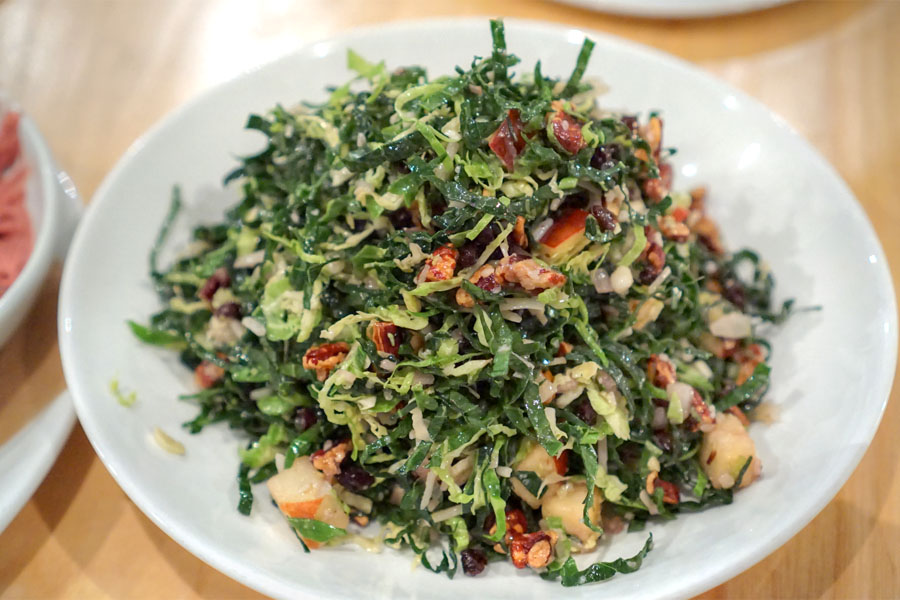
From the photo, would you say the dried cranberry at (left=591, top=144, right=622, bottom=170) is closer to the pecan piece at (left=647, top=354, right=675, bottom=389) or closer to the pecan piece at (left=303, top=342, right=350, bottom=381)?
the pecan piece at (left=647, top=354, right=675, bottom=389)

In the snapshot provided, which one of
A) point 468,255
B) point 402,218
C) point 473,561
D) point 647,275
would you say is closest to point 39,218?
point 402,218

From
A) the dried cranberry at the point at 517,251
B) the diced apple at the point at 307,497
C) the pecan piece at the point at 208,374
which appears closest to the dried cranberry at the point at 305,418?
the diced apple at the point at 307,497

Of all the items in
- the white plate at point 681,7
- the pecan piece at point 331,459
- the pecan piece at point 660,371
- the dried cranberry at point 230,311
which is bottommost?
the pecan piece at point 331,459

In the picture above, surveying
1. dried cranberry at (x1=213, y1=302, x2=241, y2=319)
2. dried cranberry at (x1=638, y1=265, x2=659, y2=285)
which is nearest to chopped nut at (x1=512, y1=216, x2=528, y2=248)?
dried cranberry at (x1=638, y1=265, x2=659, y2=285)

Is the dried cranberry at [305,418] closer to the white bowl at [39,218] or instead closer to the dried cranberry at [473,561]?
the dried cranberry at [473,561]

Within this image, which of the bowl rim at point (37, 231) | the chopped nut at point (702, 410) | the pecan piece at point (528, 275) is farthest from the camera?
the bowl rim at point (37, 231)

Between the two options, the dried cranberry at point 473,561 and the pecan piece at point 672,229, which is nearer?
the dried cranberry at point 473,561

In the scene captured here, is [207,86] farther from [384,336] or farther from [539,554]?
[539,554]

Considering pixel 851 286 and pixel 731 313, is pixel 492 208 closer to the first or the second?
pixel 731 313
